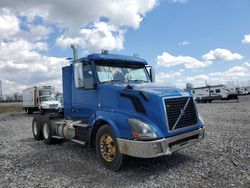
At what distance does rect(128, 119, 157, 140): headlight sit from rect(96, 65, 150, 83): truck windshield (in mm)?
1939

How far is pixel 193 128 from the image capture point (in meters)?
6.66

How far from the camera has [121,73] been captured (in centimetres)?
773

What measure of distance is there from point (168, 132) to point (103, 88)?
2.12 metres

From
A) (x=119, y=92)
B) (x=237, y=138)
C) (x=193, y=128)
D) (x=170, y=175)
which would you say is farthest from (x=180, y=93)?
(x=237, y=138)

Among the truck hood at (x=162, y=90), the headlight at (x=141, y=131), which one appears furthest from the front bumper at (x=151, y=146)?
the truck hood at (x=162, y=90)

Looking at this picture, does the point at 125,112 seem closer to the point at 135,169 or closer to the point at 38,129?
the point at 135,169

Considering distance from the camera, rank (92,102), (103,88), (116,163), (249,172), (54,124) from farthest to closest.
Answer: (54,124)
(92,102)
(103,88)
(116,163)
(249,172)

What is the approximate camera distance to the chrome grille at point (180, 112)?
6117 millimetres

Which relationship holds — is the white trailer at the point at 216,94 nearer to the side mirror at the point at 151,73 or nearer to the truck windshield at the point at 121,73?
the side mirror at the point at 151,73

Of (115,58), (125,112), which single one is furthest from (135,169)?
(115,58)

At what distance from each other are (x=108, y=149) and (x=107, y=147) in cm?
6

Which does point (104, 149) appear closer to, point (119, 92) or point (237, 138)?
point (119, 92)

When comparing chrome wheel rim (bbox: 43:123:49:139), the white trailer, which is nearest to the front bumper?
chrome wheel rim (bbox: 43:123:49:139)

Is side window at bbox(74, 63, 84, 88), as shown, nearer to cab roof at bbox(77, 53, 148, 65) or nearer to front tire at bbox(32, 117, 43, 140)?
cab roof at bbox(77, 53, 148, 65)
